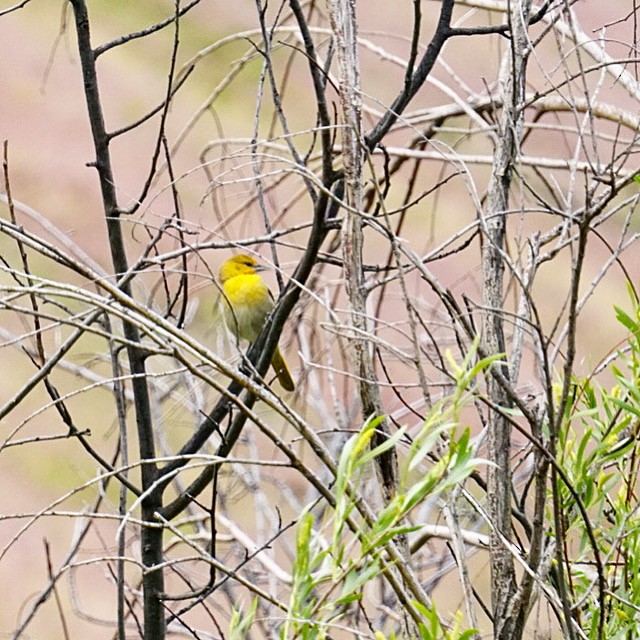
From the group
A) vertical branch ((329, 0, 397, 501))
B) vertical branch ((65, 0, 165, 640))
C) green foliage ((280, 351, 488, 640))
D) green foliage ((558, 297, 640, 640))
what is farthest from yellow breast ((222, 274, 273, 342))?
green foliage ((280, 351, 488, 640))

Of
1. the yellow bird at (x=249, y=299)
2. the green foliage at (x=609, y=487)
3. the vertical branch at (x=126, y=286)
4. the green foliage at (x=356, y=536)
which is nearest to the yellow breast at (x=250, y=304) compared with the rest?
the yellow bird at (x=249, y=299)

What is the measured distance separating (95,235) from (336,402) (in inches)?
85.9

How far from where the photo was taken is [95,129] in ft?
4.29

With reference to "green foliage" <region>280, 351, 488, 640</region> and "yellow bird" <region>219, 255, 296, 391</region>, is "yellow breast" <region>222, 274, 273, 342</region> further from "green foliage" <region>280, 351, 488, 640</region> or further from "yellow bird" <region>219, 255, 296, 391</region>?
"green foliage" <region>280, 351, 488, 640</region>

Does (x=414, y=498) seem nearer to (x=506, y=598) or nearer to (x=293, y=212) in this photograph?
(x=506, y=598)

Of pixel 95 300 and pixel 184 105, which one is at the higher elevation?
pixel 184 105

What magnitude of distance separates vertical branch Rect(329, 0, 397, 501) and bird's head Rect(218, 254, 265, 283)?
2327 mm

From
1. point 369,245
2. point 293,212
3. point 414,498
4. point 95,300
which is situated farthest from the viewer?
point 293,212

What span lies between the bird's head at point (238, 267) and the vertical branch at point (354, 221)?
91.6 inches

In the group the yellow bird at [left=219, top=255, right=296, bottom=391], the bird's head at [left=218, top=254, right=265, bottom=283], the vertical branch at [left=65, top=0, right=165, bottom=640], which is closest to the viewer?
the vertical branch at [left=65, top=0, right=165, bottom=640]

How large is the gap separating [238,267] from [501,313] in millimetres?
2641

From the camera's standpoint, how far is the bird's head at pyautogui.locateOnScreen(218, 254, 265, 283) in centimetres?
338

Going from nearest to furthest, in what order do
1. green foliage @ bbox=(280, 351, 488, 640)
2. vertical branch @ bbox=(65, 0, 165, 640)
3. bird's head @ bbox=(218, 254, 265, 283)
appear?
1. green foliage @ bbox=(280, 351, 488, 640)
2. vertical branch @ bbox=(65, 0, 165, 640)
3. bird's head @ bbox=(218, 254, 265, 283)

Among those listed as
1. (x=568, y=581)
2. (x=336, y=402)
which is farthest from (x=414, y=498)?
(x=336, y=402)
